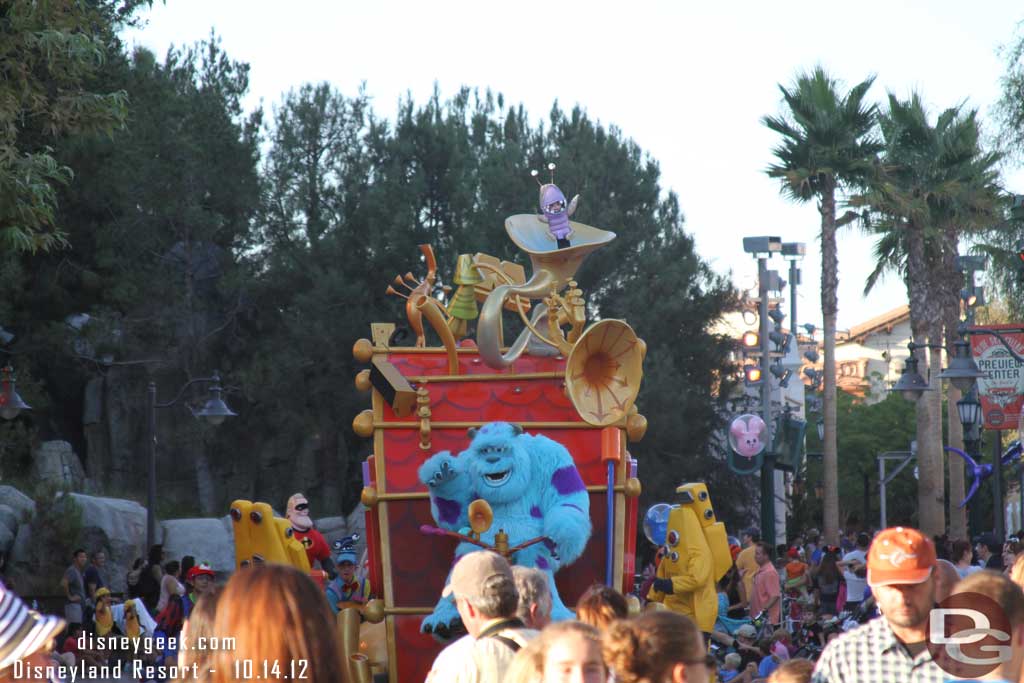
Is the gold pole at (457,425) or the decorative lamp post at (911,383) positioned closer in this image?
the gold pole at (457,425)

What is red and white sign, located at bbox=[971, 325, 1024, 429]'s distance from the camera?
19.9m

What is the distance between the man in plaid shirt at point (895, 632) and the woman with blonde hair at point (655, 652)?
41 cm

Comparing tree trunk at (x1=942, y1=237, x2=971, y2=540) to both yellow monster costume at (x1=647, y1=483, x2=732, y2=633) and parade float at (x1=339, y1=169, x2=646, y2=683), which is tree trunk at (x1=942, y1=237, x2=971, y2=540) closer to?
yellow monster costume at (x1=647, y1=483, x2=732, y2=633)

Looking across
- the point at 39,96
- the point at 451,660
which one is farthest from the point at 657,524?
the point at 451,660

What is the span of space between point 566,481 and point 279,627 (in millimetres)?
8370

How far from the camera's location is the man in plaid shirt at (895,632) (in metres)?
4.39

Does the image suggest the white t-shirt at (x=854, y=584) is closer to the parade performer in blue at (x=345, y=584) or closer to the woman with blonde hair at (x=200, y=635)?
the parade performer in blue at (x=345, y=584)

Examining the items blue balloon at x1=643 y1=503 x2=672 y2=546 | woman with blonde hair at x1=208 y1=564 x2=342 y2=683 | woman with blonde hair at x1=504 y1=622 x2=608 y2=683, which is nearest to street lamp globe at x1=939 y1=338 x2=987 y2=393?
blue balloon at x1=643 y1=503 x2=672 y2=546

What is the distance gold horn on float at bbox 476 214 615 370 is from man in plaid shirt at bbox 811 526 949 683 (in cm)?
867

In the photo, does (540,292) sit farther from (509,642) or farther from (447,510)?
(509,642)

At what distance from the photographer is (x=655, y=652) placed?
14.1ft

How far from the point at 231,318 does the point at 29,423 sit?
16.7ft

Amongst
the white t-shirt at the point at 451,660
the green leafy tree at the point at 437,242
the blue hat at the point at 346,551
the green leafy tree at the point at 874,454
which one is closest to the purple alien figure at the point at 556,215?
the blue hat at the point at 346,551

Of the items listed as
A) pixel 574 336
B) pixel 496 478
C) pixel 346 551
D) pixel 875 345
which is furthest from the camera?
pixel 875 345
